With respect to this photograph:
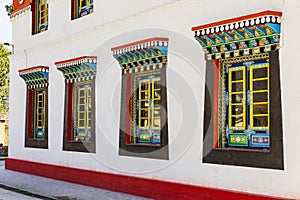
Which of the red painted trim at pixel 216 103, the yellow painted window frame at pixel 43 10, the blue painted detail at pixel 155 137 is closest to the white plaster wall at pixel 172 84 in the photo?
the red painted trim at pixel 216 103

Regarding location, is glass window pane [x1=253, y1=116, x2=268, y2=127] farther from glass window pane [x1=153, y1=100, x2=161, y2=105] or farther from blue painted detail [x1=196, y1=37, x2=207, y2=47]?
glass window pane [x1=153, y1=100, x2=161, y2=105]

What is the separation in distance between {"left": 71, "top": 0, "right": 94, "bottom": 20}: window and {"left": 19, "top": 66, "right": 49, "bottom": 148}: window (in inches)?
71.1

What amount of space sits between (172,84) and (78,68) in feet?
10.9

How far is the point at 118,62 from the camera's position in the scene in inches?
396

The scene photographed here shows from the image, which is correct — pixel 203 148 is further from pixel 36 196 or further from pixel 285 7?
pixel 36 196

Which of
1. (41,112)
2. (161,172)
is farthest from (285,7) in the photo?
(41,112)

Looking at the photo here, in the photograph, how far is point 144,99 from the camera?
9.55m

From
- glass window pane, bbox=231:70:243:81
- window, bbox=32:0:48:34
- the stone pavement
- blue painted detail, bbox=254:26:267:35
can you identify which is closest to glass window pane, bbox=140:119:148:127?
the stone pavement

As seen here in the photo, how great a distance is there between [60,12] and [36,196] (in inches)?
197

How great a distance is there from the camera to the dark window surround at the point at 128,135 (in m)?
8.84

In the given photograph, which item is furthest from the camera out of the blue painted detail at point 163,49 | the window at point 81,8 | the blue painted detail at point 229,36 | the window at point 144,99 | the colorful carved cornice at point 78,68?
the window at point 81,8

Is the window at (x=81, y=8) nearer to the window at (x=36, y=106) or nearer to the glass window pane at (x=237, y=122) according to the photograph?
the window at (x=36, y=106)

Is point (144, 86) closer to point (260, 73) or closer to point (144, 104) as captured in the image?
point (144, 104)

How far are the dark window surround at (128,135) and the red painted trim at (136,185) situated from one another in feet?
1.57
